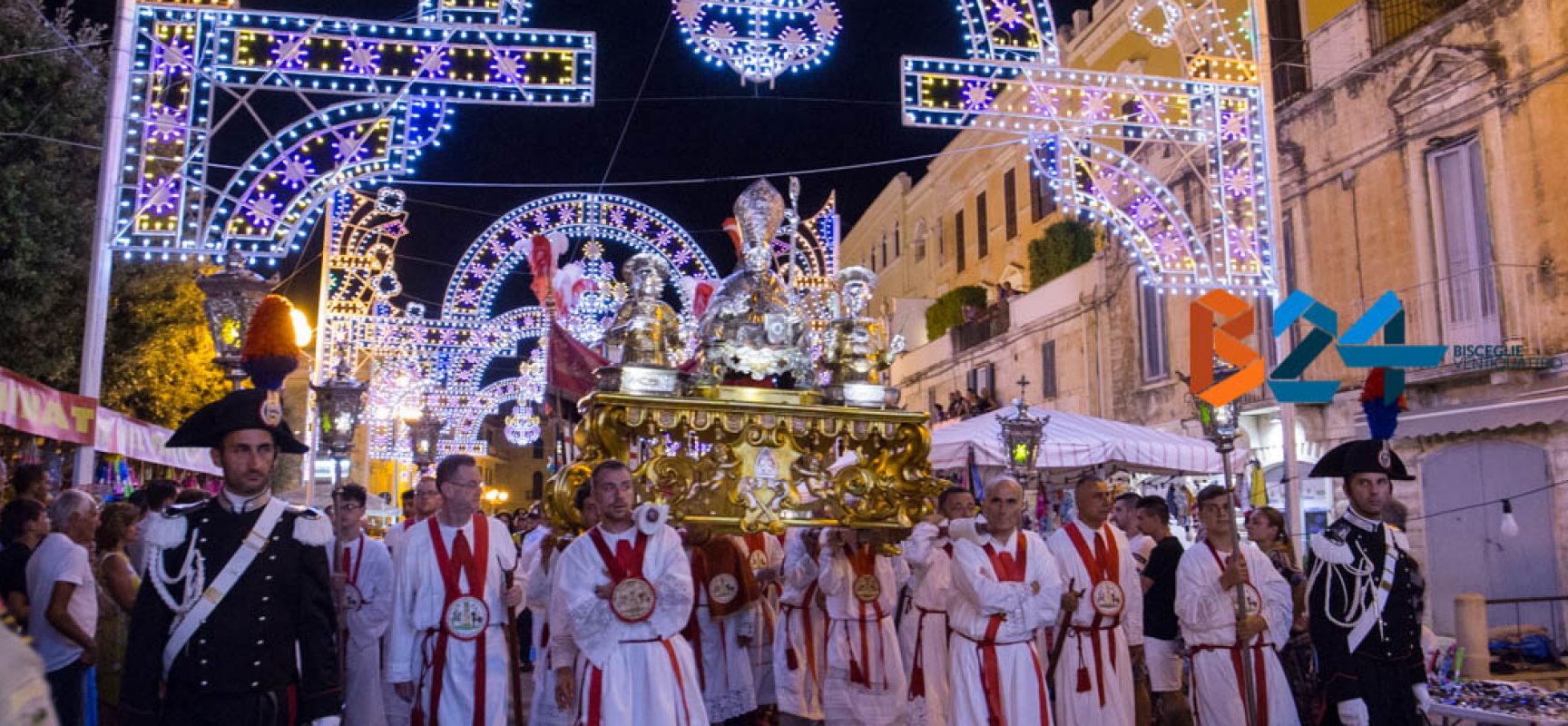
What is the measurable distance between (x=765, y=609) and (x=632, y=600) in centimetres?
472

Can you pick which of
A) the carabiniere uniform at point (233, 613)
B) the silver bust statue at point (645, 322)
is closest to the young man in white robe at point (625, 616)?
the carabiniere uniform at point (233, 613)

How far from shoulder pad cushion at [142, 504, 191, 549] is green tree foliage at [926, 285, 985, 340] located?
92.6ft

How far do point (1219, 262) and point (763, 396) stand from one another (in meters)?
6.60

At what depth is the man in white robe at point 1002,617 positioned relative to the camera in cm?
659

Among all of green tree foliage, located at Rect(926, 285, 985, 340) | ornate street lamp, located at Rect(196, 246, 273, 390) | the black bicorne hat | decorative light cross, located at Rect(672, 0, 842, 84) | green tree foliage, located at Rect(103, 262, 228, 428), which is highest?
green tree foliage, located at Rect(926, 285, 985, 340)

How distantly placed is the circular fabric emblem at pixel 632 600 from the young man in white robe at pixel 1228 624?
348 centimetres

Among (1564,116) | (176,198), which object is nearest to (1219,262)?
(1564,116)

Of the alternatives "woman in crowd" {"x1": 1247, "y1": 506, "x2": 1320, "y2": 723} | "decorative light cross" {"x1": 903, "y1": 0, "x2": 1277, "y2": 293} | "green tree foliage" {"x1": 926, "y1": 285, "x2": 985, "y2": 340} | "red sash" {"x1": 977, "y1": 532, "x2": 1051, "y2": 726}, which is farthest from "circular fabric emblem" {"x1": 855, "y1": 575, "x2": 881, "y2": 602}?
"green tree foliage" {"x1": 926, "y1": 285, "x2": 985, "y2": 340}

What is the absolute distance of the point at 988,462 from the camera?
1273cm

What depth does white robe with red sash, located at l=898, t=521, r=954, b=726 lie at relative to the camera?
8625mm

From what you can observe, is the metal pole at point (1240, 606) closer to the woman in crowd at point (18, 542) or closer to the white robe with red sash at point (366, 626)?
the white robe with red sash at point (366, 626)

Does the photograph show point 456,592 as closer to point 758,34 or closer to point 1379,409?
point 1379,409

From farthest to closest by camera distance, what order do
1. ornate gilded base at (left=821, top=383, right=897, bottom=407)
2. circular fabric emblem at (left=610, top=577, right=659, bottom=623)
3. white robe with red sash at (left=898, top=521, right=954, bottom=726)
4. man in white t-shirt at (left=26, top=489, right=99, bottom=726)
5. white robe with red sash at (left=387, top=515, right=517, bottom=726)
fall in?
white robe with red sash at (left=898, top=521, right=954, bottom=726) < ornate gilded base at (left=821, top=383, right=897, bottom=407) < white robe with red sash at (left=387, top=515, right=517, bottom=726) < man in white t-shirt at (left=26, top=489, right=99, bottom=726) < circular fabric emblem at (left=610, top=577, right=659, bottom=623)

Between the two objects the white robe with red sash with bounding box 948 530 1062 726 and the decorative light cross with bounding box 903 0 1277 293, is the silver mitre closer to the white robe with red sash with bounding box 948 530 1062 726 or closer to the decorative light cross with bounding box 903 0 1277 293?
the white robe with red sash with bounding box 948 530 1062 726
